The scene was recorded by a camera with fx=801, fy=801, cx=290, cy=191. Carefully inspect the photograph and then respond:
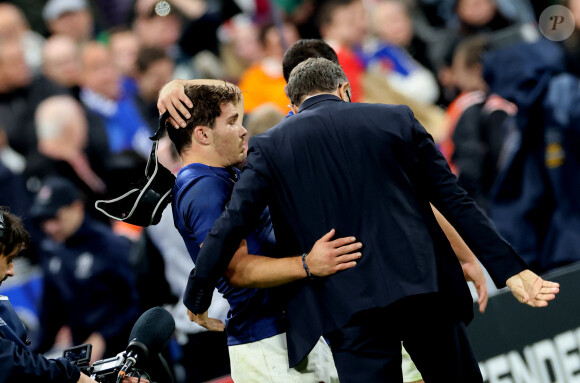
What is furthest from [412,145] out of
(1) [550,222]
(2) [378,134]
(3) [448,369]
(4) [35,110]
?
(4) [35,110]

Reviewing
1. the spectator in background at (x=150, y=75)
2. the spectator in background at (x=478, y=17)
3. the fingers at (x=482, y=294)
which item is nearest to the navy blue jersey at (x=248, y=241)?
the fingers at (x=482, y=294)

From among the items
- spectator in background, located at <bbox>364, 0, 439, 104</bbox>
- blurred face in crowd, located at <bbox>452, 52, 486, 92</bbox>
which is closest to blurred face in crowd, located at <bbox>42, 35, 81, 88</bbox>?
spectator in background, located at <bbox>364, 0, 439, 104</bbox>

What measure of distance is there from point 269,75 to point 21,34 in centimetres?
208

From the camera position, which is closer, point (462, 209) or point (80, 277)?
point (462, 209)

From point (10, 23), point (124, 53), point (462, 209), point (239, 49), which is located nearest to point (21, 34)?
point (10, 23)

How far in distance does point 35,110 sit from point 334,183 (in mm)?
4258

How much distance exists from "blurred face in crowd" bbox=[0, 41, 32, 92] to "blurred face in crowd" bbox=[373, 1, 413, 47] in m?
3.67

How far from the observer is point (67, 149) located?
6461mm

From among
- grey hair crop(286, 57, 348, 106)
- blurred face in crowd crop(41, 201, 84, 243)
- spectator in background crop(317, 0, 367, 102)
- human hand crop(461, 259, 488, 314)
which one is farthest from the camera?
spectator in background crop(317, 0, 367, 102)

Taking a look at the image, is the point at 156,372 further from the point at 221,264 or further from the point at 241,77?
the point at 241,77

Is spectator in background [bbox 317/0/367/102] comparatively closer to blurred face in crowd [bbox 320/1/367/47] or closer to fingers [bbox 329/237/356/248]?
blurred face in crowd [bbox 320/1/367/47]

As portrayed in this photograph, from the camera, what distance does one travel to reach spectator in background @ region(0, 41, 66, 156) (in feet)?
20.5

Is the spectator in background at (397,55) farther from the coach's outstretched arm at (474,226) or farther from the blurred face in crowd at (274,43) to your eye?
the coach's outstretched arm at (474,226)

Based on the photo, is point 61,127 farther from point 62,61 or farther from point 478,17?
point 478,17
